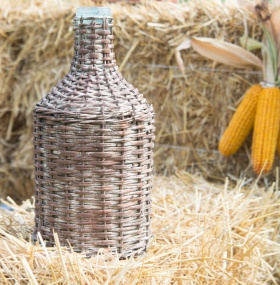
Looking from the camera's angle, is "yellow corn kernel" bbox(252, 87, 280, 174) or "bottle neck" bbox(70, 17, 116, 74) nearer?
"bottle neck" bbox(70, 17, 116, 74)

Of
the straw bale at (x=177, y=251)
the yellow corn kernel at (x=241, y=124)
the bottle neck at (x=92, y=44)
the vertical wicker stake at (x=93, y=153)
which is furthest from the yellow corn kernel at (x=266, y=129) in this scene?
the bottle neck at (x=92, y=44)

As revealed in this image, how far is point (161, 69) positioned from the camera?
10.0 ft

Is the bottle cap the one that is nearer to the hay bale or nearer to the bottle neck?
the bottle neck

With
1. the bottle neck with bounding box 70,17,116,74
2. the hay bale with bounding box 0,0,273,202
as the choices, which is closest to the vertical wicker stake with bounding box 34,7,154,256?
the bottle neck with bounding box 70,17,116,74

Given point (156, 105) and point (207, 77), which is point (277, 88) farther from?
point (156, 105)

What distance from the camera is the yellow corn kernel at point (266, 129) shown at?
8.54 feet

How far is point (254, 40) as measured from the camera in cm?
274

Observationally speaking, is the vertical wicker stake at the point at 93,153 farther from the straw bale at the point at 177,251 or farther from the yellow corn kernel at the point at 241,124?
the yellow corn kernel at the point at 241,124

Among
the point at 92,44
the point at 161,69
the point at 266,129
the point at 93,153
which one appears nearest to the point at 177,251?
the point at 93,153

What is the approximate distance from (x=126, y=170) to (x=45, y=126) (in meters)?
0.27

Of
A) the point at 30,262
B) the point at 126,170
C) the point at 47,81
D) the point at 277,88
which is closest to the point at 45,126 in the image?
the point at 126,170

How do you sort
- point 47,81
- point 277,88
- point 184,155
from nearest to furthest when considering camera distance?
1. point 277,88
2. point 184,155
3. point 47,81

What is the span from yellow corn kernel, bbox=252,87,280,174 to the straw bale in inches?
6.3

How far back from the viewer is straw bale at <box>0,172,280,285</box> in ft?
5.06
